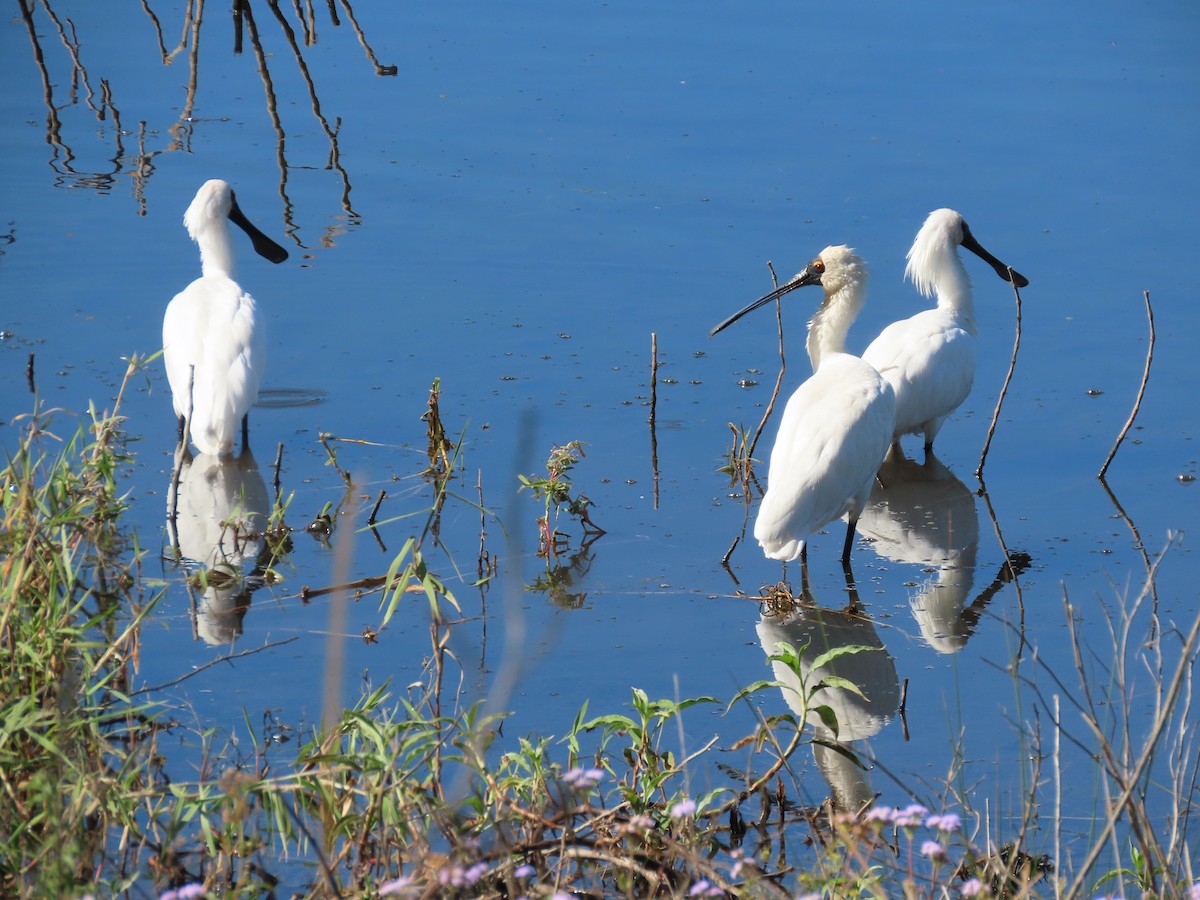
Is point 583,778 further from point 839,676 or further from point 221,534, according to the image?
point 221,534

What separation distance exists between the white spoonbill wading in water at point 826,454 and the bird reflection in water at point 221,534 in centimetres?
191

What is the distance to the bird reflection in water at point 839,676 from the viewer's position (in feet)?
15.7

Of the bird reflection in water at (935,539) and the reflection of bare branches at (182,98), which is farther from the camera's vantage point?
the reflection of bare branches at (182,98)

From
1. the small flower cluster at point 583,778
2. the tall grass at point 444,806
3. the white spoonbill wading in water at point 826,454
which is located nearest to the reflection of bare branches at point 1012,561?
the white spoonbill wading in water at point 826,454

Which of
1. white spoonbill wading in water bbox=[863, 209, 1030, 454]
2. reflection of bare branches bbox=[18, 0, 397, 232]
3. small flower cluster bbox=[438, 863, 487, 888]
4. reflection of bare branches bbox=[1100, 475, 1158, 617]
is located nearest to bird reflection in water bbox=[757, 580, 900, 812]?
reflection of bare branches bbox=[1100, 475, 1158, 617]

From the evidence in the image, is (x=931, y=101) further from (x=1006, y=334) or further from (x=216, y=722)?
(x=216, y=722)

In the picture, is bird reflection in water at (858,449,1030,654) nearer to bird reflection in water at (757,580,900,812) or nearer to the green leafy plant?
bird reflection in water at (757,580,900,812)

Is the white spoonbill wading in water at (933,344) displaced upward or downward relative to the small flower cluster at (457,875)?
downward

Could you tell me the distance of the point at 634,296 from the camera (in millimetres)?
9523

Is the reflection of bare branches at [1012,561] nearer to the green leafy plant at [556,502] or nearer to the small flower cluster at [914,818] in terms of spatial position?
the green leafy plant at [556,502]

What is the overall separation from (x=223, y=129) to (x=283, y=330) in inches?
148

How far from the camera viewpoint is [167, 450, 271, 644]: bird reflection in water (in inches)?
224

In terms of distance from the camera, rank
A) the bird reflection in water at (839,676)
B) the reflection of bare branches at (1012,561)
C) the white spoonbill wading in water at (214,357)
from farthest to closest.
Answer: the white spoonbill wading in water at (214,357), the reflection of bare branches at (1012,561), the bird reflection in water at (839,676)

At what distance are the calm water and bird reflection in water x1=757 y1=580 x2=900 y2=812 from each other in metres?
0.03
